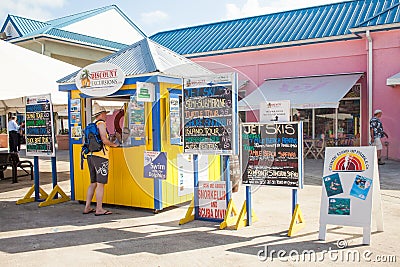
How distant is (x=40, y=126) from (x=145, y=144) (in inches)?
100

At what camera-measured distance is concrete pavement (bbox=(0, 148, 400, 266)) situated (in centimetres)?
469

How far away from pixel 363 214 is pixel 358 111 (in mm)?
10092

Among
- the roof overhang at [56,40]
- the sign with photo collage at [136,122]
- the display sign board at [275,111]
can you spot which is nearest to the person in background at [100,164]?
the sign with photo collage at [136,122]

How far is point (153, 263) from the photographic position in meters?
4.61

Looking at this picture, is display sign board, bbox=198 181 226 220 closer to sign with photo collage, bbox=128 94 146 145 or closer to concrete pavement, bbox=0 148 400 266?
concrete pavement, bbox=0 148 400 266

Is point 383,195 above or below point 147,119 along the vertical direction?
below

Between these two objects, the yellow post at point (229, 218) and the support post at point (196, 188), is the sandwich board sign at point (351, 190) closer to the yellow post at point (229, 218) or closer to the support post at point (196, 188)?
the yellow post at point (229, 218)

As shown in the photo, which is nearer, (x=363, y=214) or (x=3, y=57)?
(x=363, y=214)

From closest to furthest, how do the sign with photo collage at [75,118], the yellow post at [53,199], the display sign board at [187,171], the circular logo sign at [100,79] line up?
the circular logo sign at [100,79] → the display sign board at [187,171] → the sign with photo collage at [75,118] → the yellow post at [53,199]

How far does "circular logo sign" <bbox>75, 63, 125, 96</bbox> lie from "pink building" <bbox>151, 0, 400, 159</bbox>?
243 inches

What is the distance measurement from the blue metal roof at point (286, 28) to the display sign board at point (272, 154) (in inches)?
363

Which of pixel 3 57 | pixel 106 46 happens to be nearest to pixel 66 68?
pixel 3 57

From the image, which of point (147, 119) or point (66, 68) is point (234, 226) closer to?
point (147, 119)

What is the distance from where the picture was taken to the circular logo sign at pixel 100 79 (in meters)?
6.76
